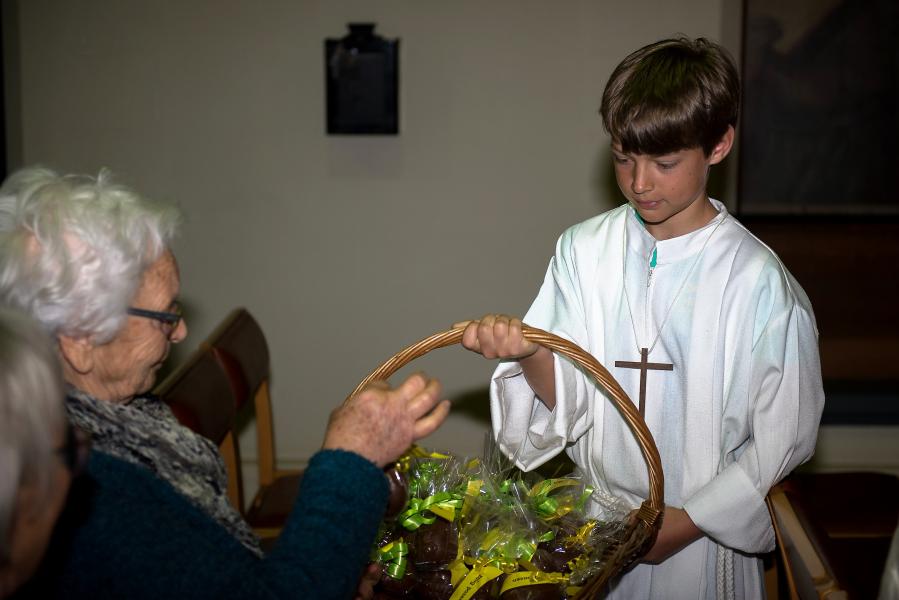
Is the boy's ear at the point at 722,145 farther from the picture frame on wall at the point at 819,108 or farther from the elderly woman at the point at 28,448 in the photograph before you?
the picture frame on wall at the point at 819,108

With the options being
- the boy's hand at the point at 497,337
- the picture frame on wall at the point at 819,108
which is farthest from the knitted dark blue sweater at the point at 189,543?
the picture frame on wall at the point at 819,108

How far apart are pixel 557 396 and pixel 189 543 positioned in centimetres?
96

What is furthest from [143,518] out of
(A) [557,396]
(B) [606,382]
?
(A) [557,396]

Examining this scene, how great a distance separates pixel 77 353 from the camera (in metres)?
1.60

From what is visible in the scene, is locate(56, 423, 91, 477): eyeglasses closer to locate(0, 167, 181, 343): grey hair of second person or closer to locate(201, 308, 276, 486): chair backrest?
locate(0, 167, 181, 343): grey hair of second person

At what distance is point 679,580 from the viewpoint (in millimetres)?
2121

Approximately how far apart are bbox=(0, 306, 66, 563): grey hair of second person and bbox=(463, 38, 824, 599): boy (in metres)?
0.94

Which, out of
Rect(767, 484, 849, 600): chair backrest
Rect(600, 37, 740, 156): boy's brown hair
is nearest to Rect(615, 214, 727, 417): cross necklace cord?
Rect(600, 37, 740, 156): boy's brown hair

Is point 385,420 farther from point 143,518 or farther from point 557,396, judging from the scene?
point 557,396

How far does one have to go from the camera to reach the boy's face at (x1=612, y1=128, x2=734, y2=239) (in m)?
1.94

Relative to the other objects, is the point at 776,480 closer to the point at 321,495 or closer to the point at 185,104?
the point at 321,495

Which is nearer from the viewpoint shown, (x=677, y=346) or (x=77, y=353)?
(x=77, y=353)

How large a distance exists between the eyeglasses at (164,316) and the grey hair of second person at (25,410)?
1.56 feet

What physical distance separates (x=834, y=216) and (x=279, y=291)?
9.04 feet
